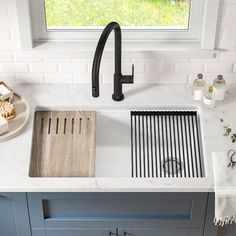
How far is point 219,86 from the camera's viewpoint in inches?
110

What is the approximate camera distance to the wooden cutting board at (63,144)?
8.50 ft

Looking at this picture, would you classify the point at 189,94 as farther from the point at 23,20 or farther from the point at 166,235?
the point at 23,20

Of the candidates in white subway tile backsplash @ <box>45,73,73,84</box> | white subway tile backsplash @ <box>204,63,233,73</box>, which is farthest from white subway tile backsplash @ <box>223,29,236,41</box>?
white subway tile backsplash @ <box>45,73,73,84</box>

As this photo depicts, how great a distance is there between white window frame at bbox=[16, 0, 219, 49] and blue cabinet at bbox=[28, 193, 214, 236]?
2.61 ft

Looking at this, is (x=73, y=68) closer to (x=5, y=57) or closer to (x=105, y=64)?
(x=105, y=64)

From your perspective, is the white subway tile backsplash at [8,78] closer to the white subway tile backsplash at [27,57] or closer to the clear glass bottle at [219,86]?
the white subway tile backsplash at [27,57]

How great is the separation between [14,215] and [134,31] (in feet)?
3.54

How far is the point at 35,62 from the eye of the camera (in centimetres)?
288

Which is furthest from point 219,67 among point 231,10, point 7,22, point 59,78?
point 7,22

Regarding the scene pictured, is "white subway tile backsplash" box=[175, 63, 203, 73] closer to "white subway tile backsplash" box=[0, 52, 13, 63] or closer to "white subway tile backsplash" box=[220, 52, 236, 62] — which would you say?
"white subway tile backsplash" box=[220, 52, 236, 62]

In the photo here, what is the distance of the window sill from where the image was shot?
2.82 meters

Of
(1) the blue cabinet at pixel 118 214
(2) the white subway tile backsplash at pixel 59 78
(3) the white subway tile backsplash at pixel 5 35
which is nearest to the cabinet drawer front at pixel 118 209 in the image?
(1) the blue cabinet at pixel 118 214

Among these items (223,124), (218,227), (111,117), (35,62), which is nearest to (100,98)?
(111,117)

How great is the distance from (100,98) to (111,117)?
4.4 inches
